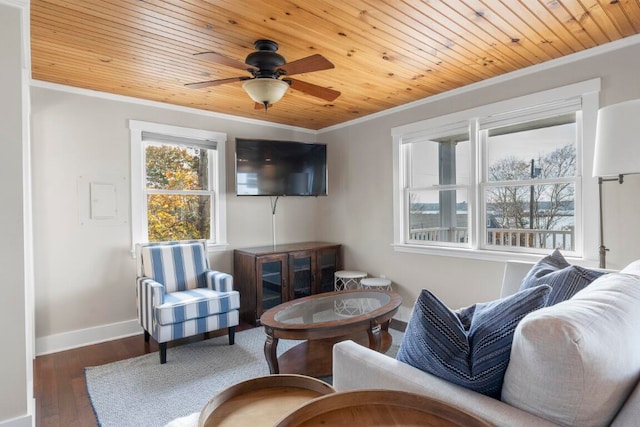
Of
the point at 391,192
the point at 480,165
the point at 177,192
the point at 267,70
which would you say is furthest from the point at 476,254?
the point at 177,192

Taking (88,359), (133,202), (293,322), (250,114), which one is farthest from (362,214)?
(88,359)

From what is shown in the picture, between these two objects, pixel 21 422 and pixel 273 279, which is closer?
pixel 21 422

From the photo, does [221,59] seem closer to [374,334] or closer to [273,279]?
[374,334]

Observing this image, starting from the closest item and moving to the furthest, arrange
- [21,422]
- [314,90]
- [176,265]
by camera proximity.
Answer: [21,422] → [314,90] → [176,265]

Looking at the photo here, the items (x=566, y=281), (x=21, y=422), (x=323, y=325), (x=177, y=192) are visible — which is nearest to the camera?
(x=566, y=281)

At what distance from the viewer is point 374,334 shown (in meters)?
2.45

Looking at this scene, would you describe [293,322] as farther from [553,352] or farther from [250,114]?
[250,114]

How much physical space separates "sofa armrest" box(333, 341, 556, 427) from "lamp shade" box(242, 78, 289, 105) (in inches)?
67.9

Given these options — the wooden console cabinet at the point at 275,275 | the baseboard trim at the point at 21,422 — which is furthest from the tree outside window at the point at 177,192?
the baseboard trim at the point at 21,422

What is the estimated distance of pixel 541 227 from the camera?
10.00 ft

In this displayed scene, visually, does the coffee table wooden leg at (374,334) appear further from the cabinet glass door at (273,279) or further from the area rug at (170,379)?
the cabinet glass door at (273,279)

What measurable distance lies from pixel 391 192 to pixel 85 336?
3415 mm

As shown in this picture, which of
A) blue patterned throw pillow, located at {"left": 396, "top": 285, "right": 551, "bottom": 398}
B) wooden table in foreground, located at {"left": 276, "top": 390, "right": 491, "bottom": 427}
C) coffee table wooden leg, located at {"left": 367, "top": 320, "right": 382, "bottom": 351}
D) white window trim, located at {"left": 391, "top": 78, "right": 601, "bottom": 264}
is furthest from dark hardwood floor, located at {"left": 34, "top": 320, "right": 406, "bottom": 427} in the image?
blue patterned throw pillow, located at {"left": 396, "top": 285, "right": 551, "bottom": 398}

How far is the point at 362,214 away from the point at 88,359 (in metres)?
3.13
